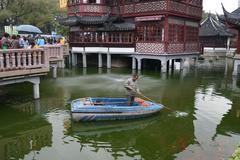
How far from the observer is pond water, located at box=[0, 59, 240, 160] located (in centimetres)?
876

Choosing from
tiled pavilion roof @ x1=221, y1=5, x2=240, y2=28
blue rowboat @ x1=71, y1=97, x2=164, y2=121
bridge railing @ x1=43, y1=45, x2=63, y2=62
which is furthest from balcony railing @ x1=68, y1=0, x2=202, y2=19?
blue rowboat @ x1=71, y1=97, x2=164, y2=121

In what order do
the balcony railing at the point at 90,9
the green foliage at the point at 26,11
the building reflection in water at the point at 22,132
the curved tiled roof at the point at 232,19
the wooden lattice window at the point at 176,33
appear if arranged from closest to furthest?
the building reflection in water at the point at 22,132
the curved tiled roof at the point at 232,19
the wooden lattice window at the point at 176,33
the balcony railing at the point at 90,9
the green foliage at the point at 26,11

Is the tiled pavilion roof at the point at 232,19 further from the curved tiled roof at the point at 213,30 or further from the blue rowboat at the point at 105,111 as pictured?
the curved tiled roof at the point at 213,30

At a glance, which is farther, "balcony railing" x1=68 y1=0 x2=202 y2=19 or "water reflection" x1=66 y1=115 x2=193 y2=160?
"balcony railing" x1=68 y1=0 x2=202 y2=19

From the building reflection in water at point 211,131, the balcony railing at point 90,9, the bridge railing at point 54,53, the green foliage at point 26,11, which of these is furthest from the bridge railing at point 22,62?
the green foliage at point 26,11

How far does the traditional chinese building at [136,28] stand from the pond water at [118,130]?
9.52 metres

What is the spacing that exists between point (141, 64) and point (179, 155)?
21.0 meters

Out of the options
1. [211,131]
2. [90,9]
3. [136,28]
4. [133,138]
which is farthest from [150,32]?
[133,138]

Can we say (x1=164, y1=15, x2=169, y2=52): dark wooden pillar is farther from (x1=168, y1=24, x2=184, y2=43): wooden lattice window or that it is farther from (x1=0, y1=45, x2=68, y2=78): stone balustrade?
(x1=0, y1=45, x2=68, y2=78): stone balustrade

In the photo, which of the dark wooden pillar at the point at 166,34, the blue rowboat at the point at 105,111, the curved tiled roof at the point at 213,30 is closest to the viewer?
the blue rowboat at the point at 105,111

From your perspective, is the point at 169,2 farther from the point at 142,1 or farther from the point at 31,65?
the point at 31,65

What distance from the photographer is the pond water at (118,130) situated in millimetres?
8758

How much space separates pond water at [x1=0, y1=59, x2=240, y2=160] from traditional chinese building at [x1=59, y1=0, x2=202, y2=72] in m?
9.52

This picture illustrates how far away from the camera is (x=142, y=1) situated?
86.1 ft
